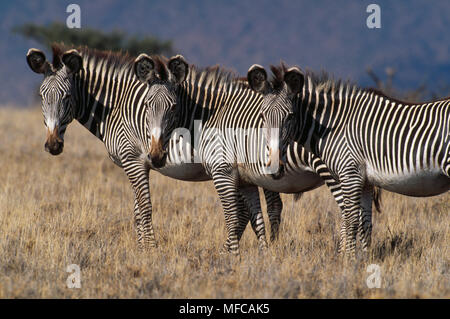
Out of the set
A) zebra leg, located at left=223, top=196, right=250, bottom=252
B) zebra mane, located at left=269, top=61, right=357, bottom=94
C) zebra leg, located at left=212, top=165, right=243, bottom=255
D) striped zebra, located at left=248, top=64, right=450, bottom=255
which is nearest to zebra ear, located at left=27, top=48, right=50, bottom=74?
zebra leg, located at left=212, top=165, right=243, bottom=255

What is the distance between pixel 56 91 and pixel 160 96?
56.9 inches

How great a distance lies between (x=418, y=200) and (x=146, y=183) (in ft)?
17.0

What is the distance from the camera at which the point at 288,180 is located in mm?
7844

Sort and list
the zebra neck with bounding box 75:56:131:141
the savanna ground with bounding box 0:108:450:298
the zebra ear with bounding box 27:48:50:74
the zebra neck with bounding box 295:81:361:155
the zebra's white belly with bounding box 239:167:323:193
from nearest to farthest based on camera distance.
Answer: the savanna ground with bounding box 0:108:450:298, the zebra neck with bounding box 295:81:361:155, the zebra's white belly with bounding box 239:167:323:193, the zebra ear with bounding box 27:48:50:74, the zebra neck with bounding box 75:56:131:141

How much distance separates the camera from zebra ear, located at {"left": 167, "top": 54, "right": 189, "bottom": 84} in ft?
26.1

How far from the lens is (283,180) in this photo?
782 centimetres

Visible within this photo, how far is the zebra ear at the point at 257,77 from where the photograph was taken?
7.25 meters

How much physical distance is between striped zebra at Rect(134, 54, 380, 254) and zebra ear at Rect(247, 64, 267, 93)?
0.63 meters

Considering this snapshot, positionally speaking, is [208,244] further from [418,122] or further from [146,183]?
[418,122]

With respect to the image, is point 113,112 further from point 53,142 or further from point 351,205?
point 351,205

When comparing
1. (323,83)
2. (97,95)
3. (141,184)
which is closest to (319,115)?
(323,83)

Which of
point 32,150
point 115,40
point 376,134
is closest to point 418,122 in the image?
point 376,134

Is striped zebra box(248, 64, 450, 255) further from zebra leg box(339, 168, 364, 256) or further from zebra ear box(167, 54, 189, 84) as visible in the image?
zebra ear box(167, 54, 189, 84)
